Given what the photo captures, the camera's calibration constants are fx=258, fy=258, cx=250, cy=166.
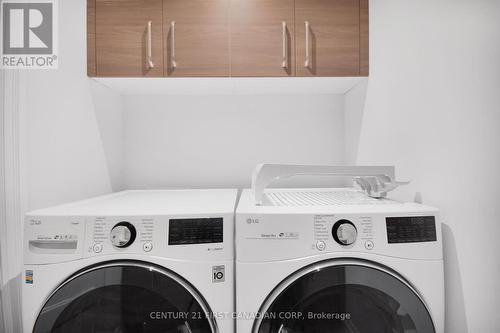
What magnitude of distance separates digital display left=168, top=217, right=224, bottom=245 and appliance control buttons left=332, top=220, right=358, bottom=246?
0.36 metres

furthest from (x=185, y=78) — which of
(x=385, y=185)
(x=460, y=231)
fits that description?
(x=460, y=231)

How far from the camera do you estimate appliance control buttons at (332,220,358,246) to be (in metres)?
0.80

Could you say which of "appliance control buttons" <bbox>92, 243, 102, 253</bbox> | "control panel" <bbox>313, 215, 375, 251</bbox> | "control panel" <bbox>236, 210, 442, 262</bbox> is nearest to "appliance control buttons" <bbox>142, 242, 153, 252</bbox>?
"appliance control buttons" <bbox>92, 243, 102, 253</bbox>

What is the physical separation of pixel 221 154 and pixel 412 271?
1.15 m

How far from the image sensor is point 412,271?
81cm

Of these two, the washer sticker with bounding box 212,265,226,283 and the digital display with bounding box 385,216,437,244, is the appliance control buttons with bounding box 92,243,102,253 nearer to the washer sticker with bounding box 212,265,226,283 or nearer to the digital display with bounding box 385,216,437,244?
the washer sticker with bounding box 212,265,226,283

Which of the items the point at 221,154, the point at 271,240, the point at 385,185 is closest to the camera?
the point at 271,240

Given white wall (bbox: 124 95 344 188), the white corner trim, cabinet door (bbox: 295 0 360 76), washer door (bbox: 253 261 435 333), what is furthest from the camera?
white wall (bbox: 124 95 344 188)

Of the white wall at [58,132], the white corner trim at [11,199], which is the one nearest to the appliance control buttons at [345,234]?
the white wall at [58,132]

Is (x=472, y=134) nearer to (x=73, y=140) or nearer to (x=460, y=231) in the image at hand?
(x=460, y=231)

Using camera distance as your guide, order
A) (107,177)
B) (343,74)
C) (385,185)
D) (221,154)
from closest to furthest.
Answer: (385,185)
(343,74)
(107,177)
(221,154)

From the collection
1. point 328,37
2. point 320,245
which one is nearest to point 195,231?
point 320,245

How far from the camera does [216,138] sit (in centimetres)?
164

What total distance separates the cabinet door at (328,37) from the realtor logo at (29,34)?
4.05ft
